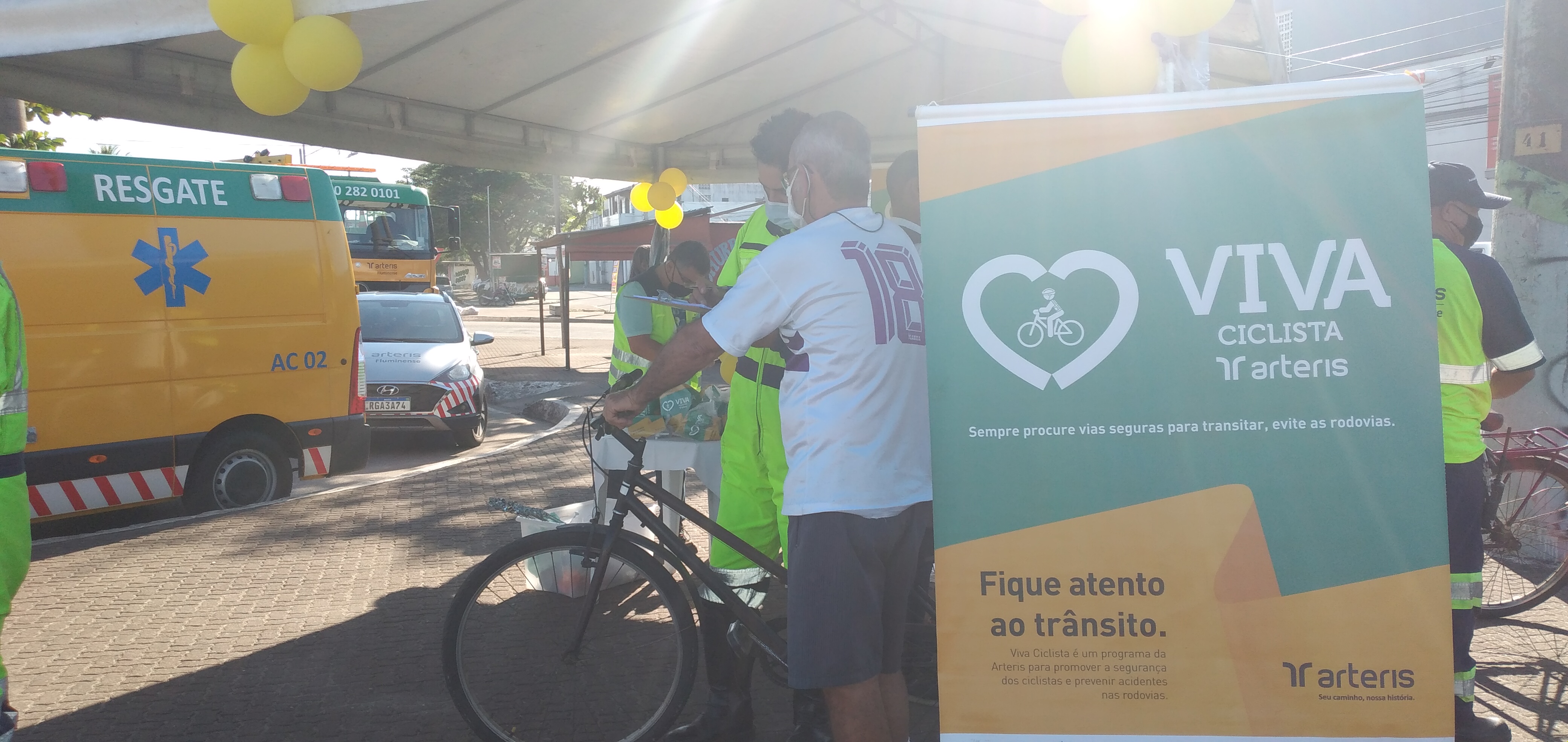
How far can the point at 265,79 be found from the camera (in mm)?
4703

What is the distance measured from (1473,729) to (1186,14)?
253cm

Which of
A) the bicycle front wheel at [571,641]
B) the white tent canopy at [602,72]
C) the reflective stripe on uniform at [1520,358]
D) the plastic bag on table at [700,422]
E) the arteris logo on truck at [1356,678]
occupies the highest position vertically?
the white tent canopy at [602,72]

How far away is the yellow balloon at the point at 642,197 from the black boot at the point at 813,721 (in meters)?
8.03

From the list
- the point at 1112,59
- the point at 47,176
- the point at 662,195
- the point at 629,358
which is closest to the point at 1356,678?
the point at 1112,59

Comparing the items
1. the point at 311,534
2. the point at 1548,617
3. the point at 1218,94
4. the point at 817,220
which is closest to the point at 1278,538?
the point at 1218,94

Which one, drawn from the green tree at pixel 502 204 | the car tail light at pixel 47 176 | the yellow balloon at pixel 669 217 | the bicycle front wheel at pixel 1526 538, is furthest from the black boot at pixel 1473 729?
the green tree at pixel 502 204

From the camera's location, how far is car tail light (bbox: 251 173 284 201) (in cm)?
709

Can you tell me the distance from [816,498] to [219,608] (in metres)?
3.82

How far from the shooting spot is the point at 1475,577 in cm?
356

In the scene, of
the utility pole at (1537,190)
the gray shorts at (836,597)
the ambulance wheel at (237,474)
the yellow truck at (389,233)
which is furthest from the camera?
the yellow truck at (389,233)

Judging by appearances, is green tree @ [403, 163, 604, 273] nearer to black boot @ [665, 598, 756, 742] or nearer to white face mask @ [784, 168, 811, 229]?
black boot @ [665, 598, 756, 742]

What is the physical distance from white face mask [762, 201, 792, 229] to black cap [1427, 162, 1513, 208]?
7.11 feet

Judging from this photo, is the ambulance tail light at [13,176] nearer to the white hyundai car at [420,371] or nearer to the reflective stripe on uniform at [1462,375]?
the white hyundai car at [420,371]

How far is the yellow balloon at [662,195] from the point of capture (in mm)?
10586
